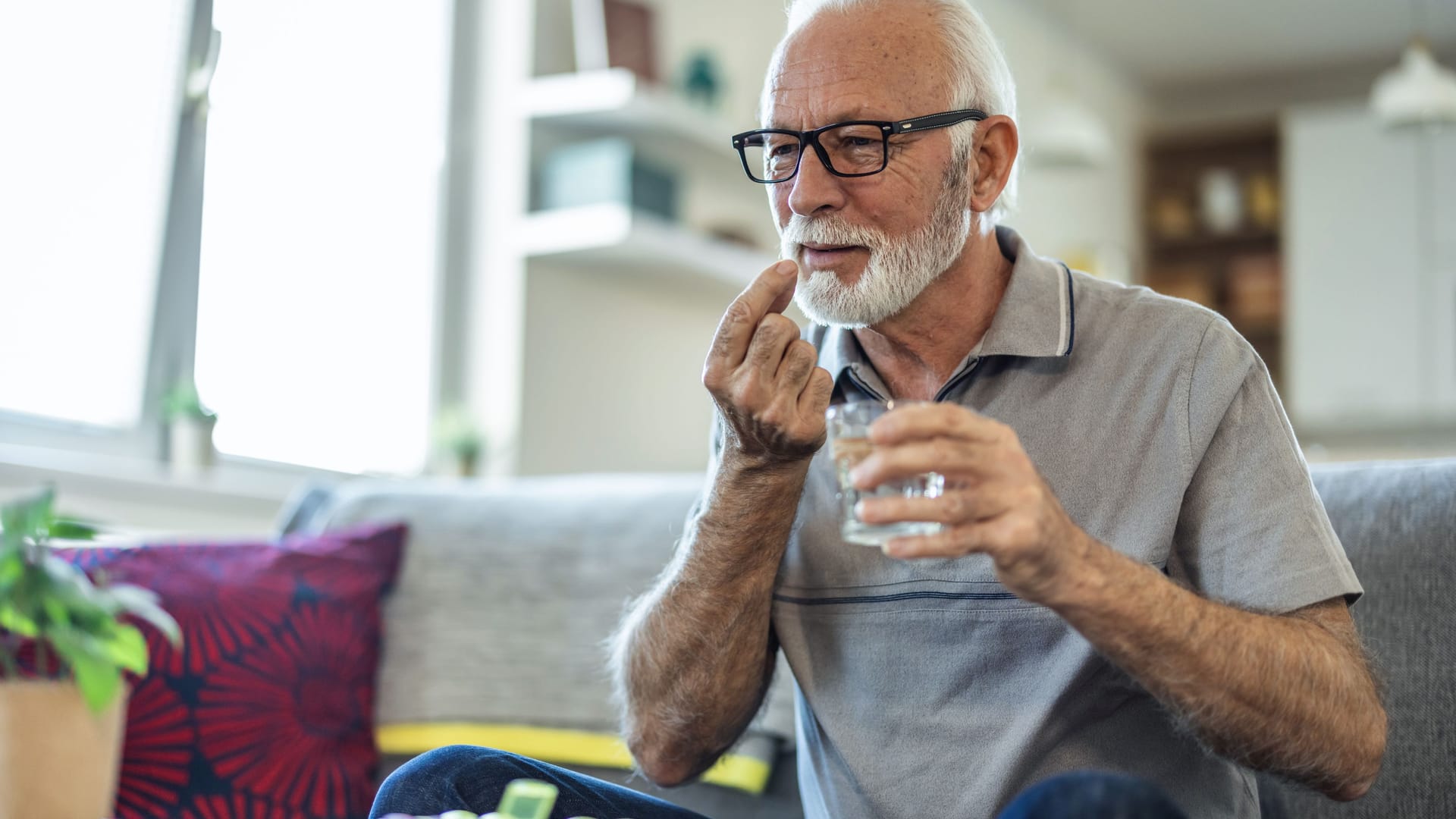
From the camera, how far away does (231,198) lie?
10.4 feet

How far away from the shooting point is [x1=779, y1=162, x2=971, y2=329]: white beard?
1.38 metres

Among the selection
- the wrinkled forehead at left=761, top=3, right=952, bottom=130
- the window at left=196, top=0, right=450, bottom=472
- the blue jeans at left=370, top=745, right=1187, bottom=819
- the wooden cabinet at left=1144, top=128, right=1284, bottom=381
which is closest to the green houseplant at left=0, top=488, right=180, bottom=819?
the blue jeans at left=370, top=745, right=1187, bottom=819

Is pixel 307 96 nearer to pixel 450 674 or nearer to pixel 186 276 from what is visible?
pixel 186 276

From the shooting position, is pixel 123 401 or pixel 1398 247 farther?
pixel 1398 247

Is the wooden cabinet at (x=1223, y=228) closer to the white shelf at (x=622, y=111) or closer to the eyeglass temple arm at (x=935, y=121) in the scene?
the white shelf at (x=622, y=111)

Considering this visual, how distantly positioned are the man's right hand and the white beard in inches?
5.4

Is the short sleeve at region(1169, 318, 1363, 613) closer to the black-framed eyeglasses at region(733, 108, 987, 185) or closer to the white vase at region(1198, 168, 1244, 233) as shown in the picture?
the black-framed eyeglasses at region(733, 108, 987, 185)

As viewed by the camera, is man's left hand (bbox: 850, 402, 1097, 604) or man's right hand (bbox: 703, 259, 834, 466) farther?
man's right hand (bbox: 703, 259, 834, 466)

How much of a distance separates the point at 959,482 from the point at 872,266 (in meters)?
0.48

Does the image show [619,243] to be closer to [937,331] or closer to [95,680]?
[937,331]

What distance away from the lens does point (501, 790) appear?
121cm

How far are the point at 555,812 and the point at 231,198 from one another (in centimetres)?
236

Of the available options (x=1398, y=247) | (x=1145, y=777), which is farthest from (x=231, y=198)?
(x=1398, y=247)

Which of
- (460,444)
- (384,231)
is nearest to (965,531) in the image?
(460,444)
